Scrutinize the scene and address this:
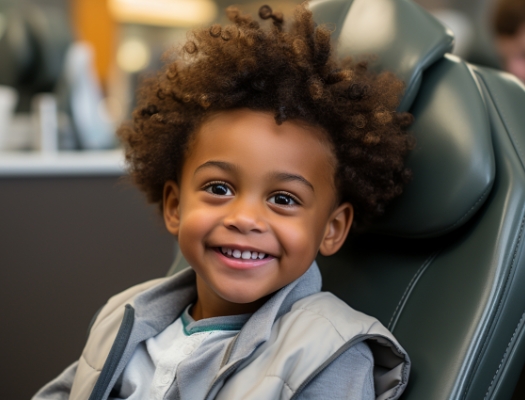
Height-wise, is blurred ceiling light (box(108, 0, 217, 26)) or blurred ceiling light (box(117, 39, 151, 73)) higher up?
blurred ceiling light (box(108, 0, 217, 26))

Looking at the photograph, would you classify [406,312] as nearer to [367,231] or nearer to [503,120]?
[367,231]

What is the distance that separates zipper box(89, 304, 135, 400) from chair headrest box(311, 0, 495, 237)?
39 cm

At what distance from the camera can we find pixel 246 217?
2.67 feet

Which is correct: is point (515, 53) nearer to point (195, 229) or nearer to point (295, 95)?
point (295, 95)

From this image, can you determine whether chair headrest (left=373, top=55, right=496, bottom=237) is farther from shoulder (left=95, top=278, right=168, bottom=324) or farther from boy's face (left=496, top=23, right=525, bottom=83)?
boy's face (left=496, top=23, right=525, bottom=83)

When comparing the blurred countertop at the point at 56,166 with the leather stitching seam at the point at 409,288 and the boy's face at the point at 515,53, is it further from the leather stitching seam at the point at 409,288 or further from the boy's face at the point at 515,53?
the boy's face at the point at 515,53

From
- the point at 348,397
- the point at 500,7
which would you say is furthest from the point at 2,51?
the point at 348,397

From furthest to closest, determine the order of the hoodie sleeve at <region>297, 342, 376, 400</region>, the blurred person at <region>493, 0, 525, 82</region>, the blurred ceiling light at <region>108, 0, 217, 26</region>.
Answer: the blurred ceiling light at <region>108, 0, 217, 26</region>
the blurred person at <region>493, 0, 525, 82</region>
the hoodie sleeve at <region>297, 342, 376, 400</region>

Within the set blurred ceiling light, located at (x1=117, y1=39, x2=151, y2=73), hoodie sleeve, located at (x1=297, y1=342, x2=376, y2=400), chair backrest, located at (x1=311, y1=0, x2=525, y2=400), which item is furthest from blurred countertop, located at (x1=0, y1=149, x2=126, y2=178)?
blurred ceiling light, located at (x1=117, y1=39, x2=151, y2=73)

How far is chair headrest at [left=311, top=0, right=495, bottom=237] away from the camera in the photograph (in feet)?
2.80

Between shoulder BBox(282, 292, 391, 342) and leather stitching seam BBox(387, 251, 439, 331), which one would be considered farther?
leather stitching seam BBox(387, 251, 439, 331)

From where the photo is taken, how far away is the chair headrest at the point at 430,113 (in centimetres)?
85

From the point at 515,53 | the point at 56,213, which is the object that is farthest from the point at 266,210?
the point at 515,53

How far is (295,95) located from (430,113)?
0.21m
